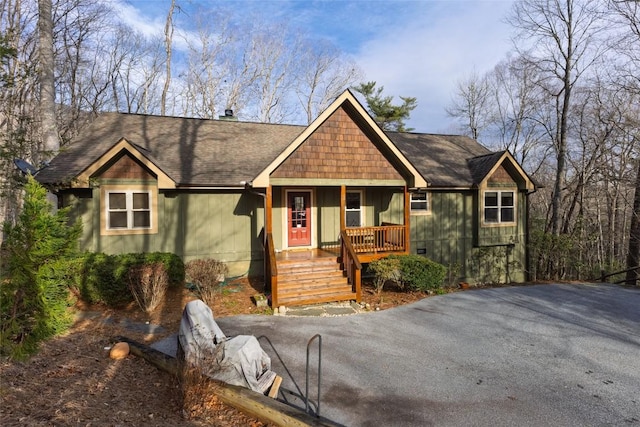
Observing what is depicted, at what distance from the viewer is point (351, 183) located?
10750mm

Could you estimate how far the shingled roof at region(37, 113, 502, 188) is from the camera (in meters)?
10.9

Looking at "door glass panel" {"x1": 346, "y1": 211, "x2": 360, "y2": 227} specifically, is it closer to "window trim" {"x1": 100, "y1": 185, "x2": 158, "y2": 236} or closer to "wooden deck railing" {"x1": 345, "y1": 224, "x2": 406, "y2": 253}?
"wooden deck railing" {"x1": 345, "y1": 224, "x2": 406, "y2": 253}

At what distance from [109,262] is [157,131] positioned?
6.86m

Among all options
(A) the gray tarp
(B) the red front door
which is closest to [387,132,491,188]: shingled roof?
(B) the red front door

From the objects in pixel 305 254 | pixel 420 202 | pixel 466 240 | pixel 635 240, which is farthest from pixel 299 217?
pixel 635 240

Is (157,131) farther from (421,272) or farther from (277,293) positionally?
(421,272)

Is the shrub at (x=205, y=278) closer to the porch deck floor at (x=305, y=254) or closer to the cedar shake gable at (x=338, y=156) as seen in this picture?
the porch deck floor at (x=305, y=254)

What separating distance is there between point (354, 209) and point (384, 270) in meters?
3.51

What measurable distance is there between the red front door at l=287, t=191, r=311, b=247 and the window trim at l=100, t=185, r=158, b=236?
174 inches

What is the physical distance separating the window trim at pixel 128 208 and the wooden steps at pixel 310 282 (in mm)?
4319

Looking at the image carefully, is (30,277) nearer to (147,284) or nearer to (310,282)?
(147,284)

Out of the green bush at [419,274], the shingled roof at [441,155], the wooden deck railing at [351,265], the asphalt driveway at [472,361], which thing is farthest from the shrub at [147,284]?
the shingled roof at [441,155]

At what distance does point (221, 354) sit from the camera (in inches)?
183

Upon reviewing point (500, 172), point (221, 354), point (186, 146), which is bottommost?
point (221, 354)
